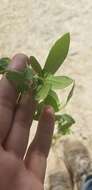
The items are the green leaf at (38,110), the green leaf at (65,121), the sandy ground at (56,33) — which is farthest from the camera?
the sandy ground at (56,33)

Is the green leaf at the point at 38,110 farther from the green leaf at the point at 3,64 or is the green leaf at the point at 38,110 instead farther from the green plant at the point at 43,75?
the green leaf at the point at 3,64

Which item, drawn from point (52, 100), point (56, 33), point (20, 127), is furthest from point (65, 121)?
point (56, 33)

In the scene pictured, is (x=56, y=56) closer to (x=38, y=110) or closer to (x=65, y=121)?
(x=38, y=110)

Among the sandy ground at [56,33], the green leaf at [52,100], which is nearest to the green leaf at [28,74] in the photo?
the green leaf at [52,100]

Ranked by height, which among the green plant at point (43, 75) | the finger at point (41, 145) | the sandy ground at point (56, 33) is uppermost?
the green plant at point (43, 75)

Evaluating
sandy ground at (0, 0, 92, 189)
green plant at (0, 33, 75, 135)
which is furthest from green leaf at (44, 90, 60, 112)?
sandy ground at (0, 0, 92, 189)

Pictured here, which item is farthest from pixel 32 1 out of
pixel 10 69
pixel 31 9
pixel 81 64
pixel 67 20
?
pixel 10 69

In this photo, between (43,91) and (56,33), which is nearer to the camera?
(43,91)
